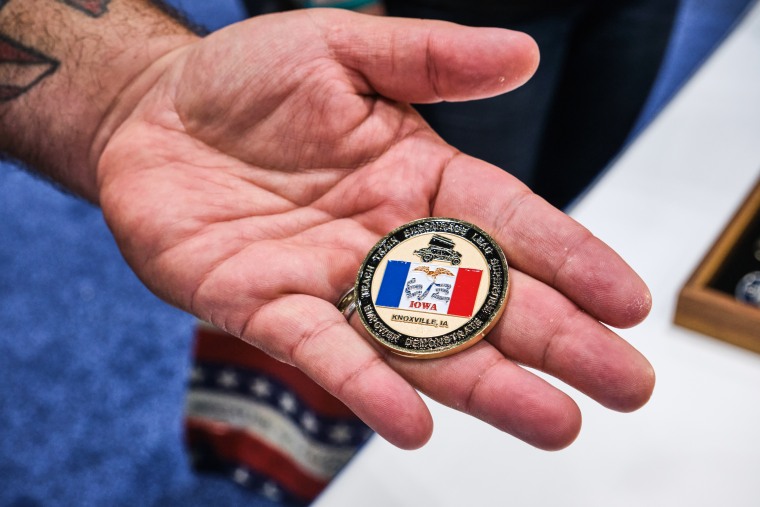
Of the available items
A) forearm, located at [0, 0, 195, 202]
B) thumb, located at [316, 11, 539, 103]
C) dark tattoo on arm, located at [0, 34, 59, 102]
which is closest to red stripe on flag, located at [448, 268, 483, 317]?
thumb, located at [316, 11, 539, 103]

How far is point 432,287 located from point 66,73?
0.92 meters

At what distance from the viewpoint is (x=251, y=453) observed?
5.87 ft

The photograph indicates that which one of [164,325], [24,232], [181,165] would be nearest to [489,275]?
[181,165]

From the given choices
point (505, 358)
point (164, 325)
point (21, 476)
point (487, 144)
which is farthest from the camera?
point (164, 325)

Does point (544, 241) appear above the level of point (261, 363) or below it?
above

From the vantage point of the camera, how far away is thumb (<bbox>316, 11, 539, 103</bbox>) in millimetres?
1031

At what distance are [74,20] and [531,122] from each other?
1030mm

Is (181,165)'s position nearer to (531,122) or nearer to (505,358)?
(505,358)

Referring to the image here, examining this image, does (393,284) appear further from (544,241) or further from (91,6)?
(91,6)

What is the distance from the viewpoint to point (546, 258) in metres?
0.96

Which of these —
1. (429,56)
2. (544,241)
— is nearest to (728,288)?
(544,241)

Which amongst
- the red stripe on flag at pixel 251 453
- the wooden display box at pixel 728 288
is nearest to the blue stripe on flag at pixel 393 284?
the wooden display box at pixel 728 288

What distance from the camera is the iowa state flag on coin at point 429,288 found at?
3.24ft

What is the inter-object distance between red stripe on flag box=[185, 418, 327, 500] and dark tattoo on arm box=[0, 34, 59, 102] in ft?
2.87
